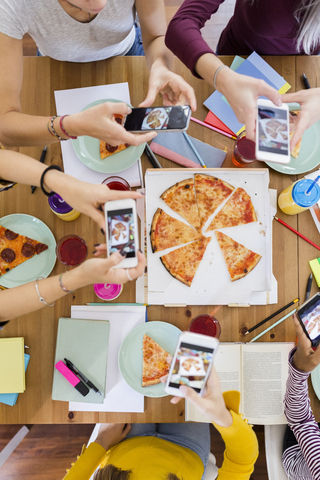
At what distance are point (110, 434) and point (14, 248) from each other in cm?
120

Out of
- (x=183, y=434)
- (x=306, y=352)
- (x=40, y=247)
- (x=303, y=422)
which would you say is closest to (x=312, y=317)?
(x=306, y=352)

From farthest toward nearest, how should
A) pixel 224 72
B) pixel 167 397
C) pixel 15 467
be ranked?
pixel 15 467, pixel 167 397, pixel 224 72

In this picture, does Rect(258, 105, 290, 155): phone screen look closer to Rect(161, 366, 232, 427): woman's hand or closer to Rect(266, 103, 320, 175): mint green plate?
Rect(266, 103, 320, 175): mint green plate

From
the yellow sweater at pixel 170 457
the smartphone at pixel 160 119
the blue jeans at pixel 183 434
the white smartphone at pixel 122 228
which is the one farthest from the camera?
the blue jeans at pixel 183 434

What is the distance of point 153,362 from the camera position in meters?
1.43

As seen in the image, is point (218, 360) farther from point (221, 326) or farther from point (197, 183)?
point (197, 183)

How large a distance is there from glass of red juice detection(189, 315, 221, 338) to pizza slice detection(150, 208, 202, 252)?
0.35 metres

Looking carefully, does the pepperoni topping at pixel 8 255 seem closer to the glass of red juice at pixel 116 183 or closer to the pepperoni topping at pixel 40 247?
the pepperoni topping at pixel 40 247

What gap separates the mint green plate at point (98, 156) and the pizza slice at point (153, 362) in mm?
800

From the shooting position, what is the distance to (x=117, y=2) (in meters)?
1.36

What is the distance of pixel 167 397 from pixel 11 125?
53.1 inches

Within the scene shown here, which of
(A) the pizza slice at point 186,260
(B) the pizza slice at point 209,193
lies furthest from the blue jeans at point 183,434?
(B) the pizza slice at point 209,193

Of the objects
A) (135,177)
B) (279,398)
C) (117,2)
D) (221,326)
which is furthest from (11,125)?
(279,398)

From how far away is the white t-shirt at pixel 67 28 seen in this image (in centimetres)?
127
